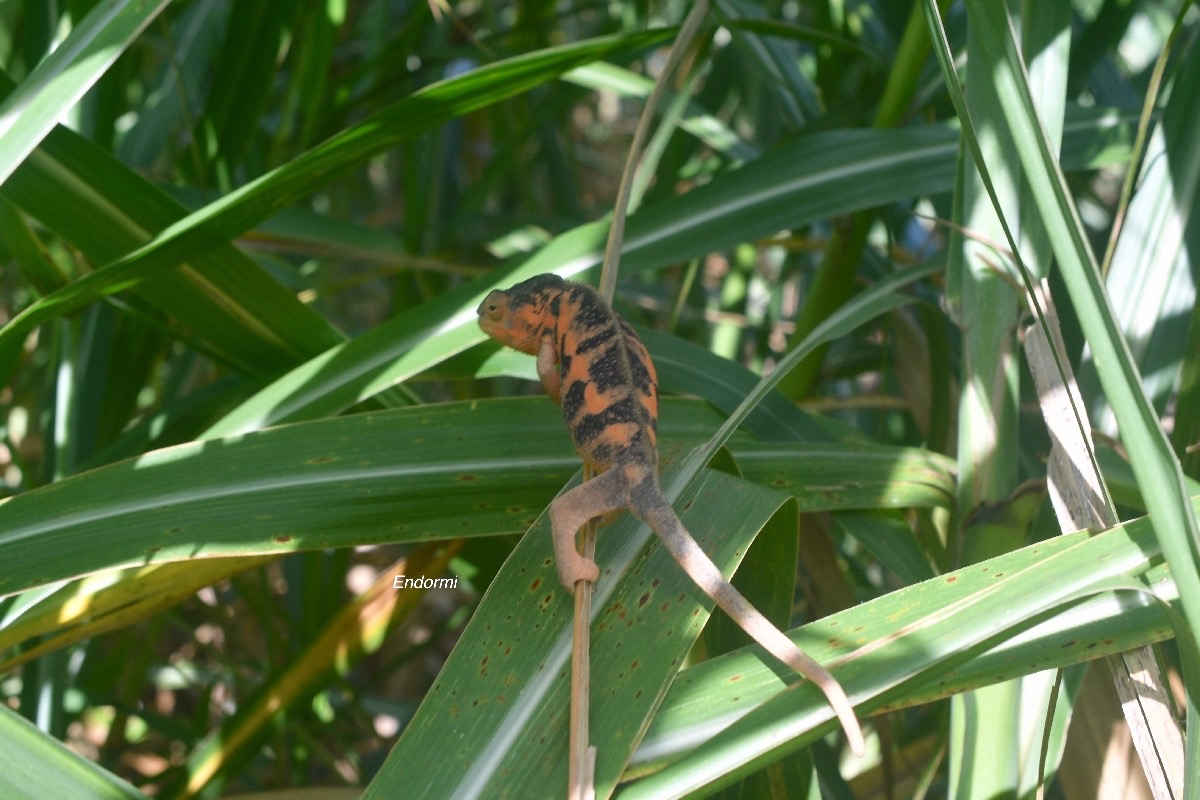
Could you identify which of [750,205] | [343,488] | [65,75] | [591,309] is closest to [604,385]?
[591,309]

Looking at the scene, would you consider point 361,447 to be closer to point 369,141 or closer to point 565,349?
point 565,349

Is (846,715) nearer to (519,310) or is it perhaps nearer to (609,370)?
(609,370)

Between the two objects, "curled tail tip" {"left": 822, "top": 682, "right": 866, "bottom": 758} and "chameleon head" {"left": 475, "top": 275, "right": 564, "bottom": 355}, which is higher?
"chameleon head" {"left": 475, "top": 275, "right": 564, "bottom": 355}

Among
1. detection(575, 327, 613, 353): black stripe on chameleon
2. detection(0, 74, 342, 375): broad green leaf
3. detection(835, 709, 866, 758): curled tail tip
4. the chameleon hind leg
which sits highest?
detection(0, 74, 342, 375): broad green leaf

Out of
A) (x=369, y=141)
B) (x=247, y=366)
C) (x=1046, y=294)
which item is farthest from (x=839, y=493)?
(x=247, y=366)

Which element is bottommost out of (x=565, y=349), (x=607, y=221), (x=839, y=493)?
(x=839, y=493)

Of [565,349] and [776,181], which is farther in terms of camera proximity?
[776,181]

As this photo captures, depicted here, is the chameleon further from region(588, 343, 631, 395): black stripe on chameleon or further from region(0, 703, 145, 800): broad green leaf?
region(0, 703, 145, 800): broad green leaf

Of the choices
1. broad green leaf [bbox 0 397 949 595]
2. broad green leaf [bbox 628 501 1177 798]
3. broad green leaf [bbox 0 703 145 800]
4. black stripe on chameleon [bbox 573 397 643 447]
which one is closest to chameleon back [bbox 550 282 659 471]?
black stripe on chameleon [bbox 573 397 643 447]
